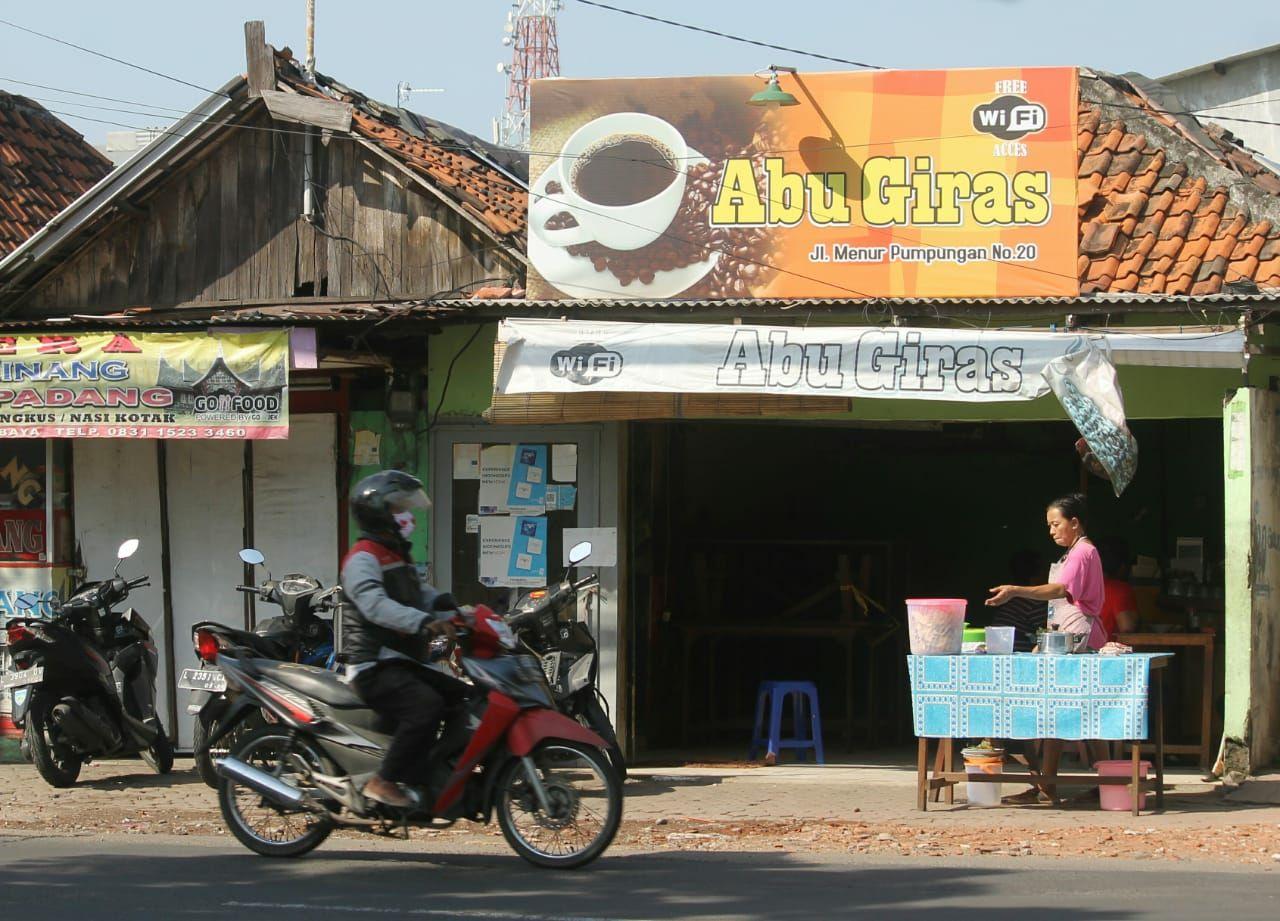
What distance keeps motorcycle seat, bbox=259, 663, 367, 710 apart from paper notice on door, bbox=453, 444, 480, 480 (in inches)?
152

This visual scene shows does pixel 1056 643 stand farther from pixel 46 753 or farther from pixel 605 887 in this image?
pixel 46 753

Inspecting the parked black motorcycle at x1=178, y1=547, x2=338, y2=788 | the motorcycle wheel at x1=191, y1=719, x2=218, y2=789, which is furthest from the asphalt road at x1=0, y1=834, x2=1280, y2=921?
the parked black motorcycle at x1=178, y1=547, x2=338, y2=788

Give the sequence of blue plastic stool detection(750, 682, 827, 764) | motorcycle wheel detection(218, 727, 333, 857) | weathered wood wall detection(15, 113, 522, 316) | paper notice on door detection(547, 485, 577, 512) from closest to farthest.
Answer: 1. motorcycle wheel detection(218, 727, 333, 857)
2. paper notice on door detection(547, 485, 577, 512)
3. blue plastic stool detection(750, 682, 827, 764)
4. weathered wood wall detection(15, 113, 522, 316)

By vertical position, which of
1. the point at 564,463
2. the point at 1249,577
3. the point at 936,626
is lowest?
the point at 936,626

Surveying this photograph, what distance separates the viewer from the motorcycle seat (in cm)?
754

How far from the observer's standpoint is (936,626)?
912 cm

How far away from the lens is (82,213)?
486 inches

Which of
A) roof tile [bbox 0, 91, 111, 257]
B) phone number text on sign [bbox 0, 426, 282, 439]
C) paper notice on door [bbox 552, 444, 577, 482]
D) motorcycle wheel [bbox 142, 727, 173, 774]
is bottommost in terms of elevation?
motorcycle wheel [bbox 142, 727, 173, 774]

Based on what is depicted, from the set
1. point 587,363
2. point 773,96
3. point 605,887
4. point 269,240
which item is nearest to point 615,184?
point 773,96

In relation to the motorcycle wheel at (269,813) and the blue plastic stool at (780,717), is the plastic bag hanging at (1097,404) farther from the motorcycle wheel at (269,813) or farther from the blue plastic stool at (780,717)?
the motorcycle wheel at (269,813)

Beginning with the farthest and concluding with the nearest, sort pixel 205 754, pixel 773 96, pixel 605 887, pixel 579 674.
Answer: pixel 773 96
pixel 205 754
pixel 579 674
pixel 605 887

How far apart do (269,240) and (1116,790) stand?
7.12 meters

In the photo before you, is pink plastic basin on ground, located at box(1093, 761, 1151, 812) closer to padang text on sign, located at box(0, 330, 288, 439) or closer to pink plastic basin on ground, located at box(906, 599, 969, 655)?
pink plastic basin on ground, located at box(906, 599, 969, 655)

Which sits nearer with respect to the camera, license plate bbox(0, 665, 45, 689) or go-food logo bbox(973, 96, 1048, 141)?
license plate bbox(0, 665, 45, 689)
